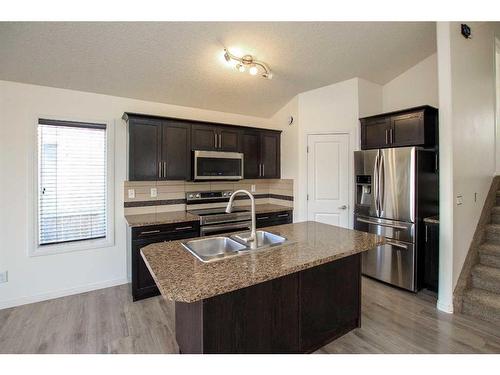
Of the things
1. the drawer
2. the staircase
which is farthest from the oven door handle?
the staircase

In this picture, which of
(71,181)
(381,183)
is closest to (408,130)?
(381,183)

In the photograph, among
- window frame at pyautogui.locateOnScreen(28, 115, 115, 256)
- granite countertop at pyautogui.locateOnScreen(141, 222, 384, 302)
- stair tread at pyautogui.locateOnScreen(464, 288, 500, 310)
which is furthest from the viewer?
window frame at pyautogui.locateOnScreen(28, 115, 115, 256)

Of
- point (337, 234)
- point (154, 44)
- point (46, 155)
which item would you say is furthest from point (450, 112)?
point (46, 155)

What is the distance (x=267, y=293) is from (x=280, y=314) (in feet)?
0.65

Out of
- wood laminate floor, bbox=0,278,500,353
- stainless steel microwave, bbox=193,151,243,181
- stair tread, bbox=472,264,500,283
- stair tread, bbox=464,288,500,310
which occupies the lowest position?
wood laminate floor, bbox=0,278,500,353

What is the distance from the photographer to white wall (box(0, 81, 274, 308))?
106 inches

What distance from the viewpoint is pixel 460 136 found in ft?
8.83

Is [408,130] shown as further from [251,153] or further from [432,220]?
[251,153]

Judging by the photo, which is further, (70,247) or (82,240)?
(82,240)

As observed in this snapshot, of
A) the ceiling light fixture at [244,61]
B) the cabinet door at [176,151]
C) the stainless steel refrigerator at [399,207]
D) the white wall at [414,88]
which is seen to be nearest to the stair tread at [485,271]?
the stainless steel refrigerator at [399,207]

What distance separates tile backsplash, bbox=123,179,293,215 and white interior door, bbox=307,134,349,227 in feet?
1.38

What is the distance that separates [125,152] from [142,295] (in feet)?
5.75

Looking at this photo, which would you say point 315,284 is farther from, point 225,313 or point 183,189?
point 183,189

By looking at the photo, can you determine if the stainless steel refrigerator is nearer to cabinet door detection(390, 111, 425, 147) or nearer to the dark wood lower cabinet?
cabinet door detection(390, 111, 425, 147)
